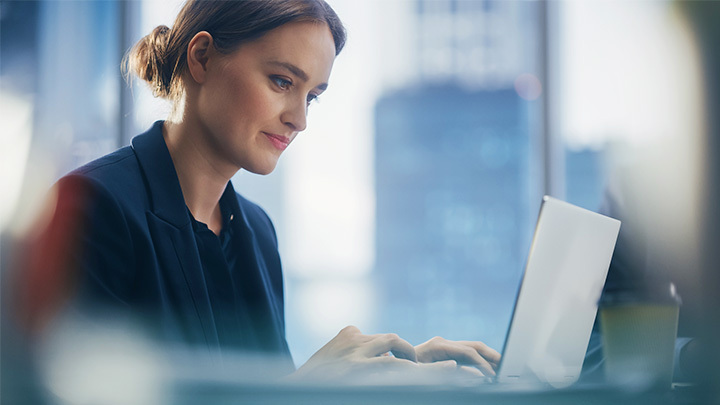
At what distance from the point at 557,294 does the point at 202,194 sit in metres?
0.59

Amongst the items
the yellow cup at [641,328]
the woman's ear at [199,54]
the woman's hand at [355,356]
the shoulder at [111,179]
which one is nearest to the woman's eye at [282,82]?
the woman's ear at [199,54]

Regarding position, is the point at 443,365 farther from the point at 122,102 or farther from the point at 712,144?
the point at 122,102

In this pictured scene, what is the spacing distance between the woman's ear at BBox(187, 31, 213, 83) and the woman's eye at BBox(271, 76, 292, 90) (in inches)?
4.6

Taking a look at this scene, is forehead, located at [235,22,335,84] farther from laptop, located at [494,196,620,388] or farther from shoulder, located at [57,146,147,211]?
laptop, located at [494,196,620,388]

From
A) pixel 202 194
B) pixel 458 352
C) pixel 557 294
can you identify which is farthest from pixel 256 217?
pixel 557 294

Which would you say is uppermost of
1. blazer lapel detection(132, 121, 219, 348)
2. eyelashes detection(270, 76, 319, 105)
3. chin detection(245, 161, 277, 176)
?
eyelashes detection(270, 76, 319, 105)

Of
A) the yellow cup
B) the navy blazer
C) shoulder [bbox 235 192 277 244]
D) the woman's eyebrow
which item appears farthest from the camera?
shoulder [bbox 235 192 277 244]

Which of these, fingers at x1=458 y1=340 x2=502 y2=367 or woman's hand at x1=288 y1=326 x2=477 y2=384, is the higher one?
woman's hand at x1=288 y1=326 x2=477 y2=384

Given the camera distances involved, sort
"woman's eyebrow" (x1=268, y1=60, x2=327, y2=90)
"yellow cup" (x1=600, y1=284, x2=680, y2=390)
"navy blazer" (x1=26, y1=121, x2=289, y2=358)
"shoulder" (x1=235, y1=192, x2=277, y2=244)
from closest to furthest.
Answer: "yellow cup" (x1=600, y1=284, x2=680, y2=390) < "navy blazer" (x1=26, y1=121, x2=289, y2=358) < "woman's eyebrow" (x1=268, y1=60, x2=327, y2=90) < "shoulder" (x1=235, y1=192, x2=277, y2=244)

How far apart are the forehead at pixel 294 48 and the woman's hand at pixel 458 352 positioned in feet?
1.41

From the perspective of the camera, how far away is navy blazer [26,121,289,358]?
0.69 metres

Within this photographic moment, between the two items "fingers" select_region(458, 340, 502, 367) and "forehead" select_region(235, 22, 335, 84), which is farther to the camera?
"forehead" select_region(235, 22, 335, 84)

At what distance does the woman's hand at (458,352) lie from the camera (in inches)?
28.0

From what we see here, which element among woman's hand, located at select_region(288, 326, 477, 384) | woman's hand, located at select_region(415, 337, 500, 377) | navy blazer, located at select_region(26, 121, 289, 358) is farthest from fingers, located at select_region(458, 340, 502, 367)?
navy blazer, located at select_region(26, 121, 289, 358)
